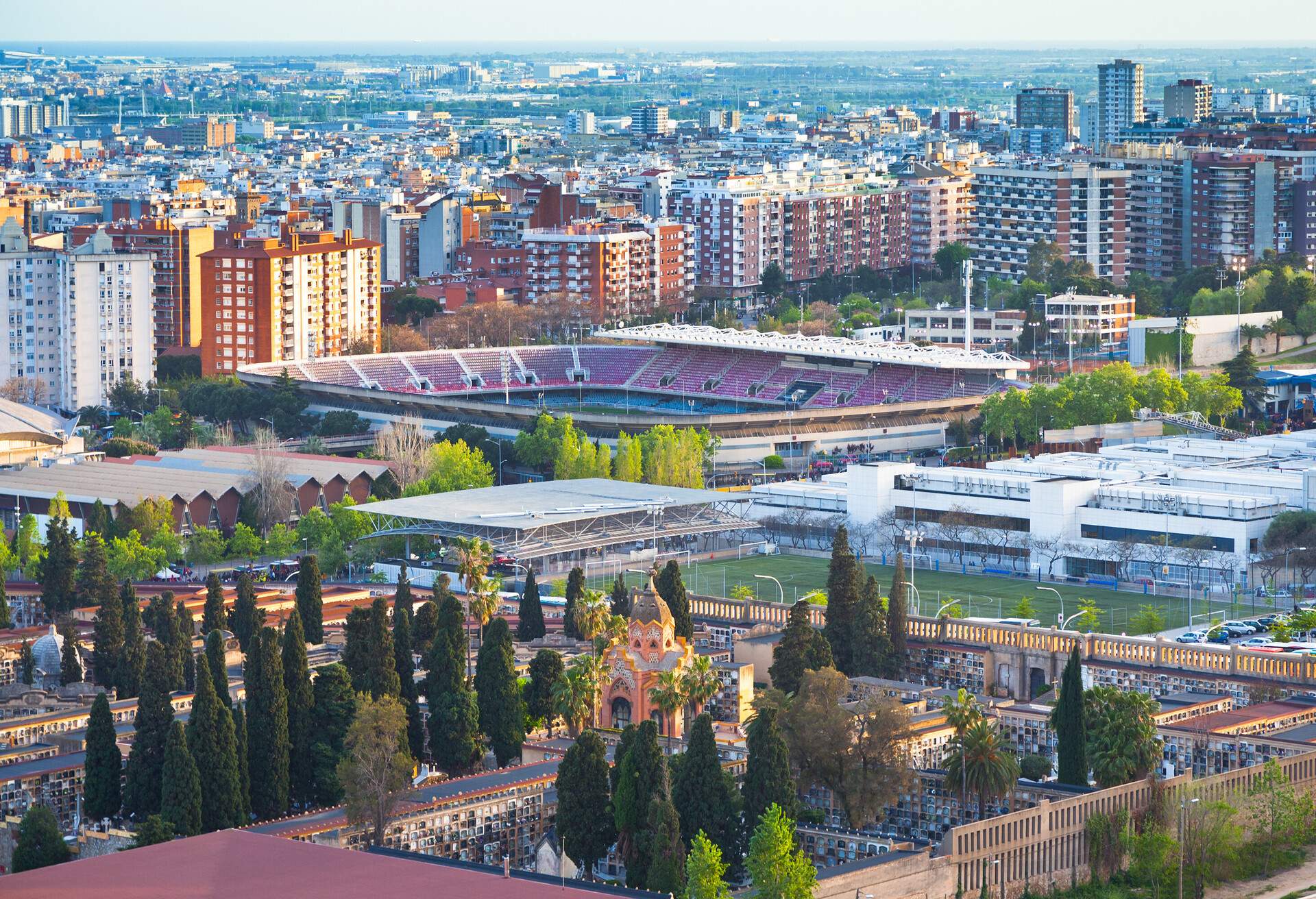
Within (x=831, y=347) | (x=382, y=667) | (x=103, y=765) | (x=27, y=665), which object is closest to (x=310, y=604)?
(x=27, y=665)

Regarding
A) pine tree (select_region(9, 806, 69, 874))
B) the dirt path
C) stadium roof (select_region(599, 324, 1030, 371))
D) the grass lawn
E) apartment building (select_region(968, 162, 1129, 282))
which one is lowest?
the grass lawn

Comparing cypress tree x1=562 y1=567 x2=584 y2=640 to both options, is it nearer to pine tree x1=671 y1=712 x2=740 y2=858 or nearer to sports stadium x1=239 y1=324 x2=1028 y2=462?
pine tree x1=671 y1=712 x2=740 y2=858

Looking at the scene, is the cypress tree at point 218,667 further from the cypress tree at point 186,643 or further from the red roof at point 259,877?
the red roof at point 259,877

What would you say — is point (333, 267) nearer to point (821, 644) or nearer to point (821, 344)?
point (821, 344)

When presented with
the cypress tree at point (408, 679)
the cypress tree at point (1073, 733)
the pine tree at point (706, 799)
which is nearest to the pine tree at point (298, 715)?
the cypress tree at point (408, 679)

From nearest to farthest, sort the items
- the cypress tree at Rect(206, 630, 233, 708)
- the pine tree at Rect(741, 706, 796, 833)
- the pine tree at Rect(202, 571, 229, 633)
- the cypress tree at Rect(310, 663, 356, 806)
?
the pine tree at Rect(741, 706, 796, 833), the cypress tree at Rect(206, 630, 233, 708), the cypress tree at Rect(310, 663, 356, 806), the pine tree at Rect(202, 571, 229, 633)

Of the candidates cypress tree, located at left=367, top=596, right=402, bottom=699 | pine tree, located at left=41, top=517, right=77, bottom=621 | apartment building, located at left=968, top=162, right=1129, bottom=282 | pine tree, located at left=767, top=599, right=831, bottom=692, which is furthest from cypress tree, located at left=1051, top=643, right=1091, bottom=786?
apartment building, located at left=968, top=162, right=1129, bottom=282

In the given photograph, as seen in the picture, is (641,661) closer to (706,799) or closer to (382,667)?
(382,667)

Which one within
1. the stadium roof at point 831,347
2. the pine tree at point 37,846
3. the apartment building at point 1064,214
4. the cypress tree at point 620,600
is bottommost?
the pine tree at point 37,846
